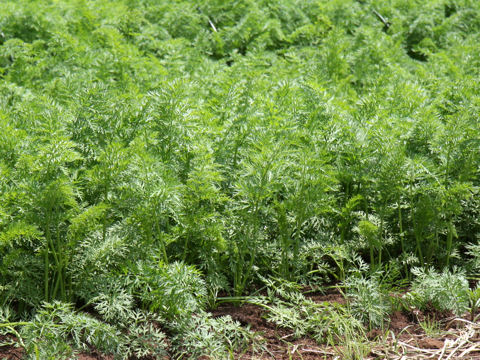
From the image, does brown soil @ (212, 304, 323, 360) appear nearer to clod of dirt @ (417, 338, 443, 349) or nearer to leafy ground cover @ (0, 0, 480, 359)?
leafy ground cover @ (0, 0, 480, 359)

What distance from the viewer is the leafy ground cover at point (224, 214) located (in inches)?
124

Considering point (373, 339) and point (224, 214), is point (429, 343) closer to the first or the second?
point (373, 339)

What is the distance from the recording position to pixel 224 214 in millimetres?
3805

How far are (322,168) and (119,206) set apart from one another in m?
1.15

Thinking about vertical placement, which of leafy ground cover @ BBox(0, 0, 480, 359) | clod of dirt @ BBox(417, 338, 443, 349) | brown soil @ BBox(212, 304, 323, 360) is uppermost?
leafy ground cover @ BBox(0, 0, 480, 359)

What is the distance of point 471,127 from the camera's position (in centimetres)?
393

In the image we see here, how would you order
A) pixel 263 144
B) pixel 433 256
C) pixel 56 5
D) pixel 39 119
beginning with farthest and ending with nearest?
pixel 56 5 < pixel 433 256 < pixel 39 119 < pixel 263 144

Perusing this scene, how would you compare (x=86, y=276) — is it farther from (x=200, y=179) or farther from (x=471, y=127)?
(x=471, y=127)

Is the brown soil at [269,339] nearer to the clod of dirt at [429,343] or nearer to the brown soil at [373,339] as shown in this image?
the brown soil at [373,339]

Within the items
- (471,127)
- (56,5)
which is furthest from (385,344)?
(56,5)

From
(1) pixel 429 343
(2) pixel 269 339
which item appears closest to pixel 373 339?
(1) pixel 429 343

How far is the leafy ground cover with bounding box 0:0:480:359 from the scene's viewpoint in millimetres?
3143

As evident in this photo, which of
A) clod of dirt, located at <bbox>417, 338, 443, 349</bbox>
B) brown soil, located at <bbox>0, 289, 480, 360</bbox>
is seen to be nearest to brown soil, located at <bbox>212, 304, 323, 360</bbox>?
brown soil, located at <bbox>0, 289, 480, 360</bbox>

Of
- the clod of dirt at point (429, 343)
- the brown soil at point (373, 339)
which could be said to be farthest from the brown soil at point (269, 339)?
the clod of dirt at point (429, 343)
